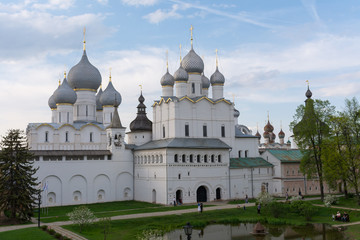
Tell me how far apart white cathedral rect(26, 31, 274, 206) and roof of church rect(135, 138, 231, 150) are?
105 mm

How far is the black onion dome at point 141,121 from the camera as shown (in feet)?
153

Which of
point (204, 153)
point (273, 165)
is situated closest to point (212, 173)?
point (204, 153)

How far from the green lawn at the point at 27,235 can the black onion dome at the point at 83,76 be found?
2657 centimetres

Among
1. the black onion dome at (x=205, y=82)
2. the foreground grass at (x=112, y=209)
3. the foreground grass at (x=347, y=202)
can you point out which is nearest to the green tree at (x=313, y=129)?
the foreground grass at (x=347, y=202)

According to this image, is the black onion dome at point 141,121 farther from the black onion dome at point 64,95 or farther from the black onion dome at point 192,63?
the black onion dome at point 64,95

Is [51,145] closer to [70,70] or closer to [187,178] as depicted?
[70,70]

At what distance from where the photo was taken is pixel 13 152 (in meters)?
30.1

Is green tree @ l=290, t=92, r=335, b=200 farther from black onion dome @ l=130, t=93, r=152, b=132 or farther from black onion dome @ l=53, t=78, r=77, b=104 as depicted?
black onion dome @ l=53, t=78, r=77, b=104

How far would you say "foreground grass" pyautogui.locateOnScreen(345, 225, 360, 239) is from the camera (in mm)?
24195

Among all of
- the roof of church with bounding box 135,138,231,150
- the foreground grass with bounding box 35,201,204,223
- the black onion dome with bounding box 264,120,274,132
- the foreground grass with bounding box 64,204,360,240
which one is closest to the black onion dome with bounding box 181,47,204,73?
the roof of church with bounding box 135,138,231,150

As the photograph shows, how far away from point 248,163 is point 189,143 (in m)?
7.58

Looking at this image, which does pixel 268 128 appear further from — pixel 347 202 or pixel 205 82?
pixel 347 202

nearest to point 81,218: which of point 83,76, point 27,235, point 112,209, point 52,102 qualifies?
point 27,235

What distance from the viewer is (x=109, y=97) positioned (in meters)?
52.2
